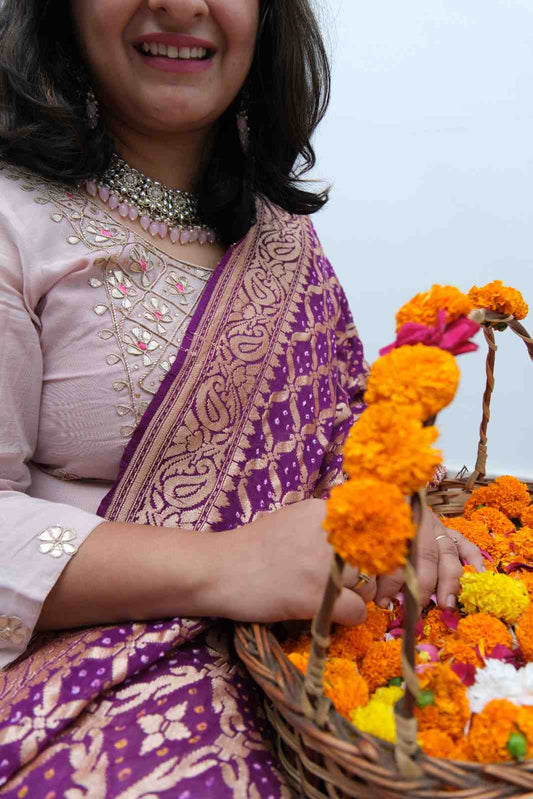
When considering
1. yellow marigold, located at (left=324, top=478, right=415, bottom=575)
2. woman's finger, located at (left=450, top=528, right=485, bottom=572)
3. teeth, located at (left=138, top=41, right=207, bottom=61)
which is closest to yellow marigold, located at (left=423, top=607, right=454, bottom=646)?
woman's finger, located at (left=450, top=528, right=485, bottom=572)

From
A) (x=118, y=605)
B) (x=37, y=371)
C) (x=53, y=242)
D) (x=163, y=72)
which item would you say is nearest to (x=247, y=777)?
(x=118, y=605)

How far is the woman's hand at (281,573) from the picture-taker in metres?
0.57

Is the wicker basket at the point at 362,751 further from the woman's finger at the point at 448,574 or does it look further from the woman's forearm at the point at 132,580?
the woman's finger at the point at 448,574

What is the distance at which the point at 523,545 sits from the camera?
83 cm

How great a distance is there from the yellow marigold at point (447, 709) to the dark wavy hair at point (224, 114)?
601mm

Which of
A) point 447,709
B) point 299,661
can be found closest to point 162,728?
point 299,661

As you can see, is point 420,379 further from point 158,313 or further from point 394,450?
point 158,313

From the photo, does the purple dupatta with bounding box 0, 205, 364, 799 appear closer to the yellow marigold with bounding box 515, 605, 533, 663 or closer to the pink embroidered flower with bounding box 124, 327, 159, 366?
the pink embroidered flower with bounding box 124, 327, 159, 366

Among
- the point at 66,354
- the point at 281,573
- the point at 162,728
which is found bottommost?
the point at 162,728

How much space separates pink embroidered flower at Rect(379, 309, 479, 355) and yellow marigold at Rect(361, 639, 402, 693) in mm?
281

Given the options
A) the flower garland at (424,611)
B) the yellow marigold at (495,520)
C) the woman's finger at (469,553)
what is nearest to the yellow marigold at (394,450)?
the flower garland at (424,611)

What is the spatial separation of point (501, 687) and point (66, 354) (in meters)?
0.52

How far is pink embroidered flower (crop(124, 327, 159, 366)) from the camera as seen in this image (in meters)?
0.72

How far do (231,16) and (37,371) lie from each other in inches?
17.6
